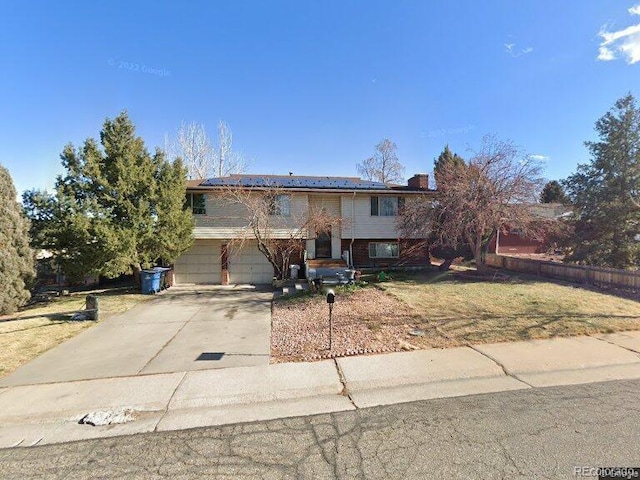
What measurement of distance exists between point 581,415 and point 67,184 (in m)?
15.3

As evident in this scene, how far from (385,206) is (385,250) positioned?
2.47 m

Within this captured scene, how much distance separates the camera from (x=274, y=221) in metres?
14.2

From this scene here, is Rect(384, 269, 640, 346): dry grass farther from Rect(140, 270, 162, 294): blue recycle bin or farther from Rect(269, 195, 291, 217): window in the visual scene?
Rect(140, 270, 162, 294): blue recycle bin

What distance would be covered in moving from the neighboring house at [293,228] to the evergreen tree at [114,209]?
1560 millimetres

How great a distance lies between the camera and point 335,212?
1555cm

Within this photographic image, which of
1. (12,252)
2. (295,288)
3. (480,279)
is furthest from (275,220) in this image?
(480,279)

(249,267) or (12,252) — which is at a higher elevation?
(12,252)

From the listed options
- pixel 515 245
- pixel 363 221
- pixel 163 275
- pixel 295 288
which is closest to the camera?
pixel 295 288

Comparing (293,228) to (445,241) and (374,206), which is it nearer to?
(374,206)

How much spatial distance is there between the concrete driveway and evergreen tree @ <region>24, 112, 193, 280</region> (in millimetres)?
2966

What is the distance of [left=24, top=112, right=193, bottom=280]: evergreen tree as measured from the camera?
416 inches

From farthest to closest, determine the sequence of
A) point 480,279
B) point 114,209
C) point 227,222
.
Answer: point 227,222, point 480,279, point 114,209

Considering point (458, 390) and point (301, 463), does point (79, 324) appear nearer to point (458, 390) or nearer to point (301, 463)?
point (301, 463)

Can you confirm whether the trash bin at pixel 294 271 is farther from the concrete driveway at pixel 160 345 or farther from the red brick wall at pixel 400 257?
the concrete driveway at pixel 160 345
